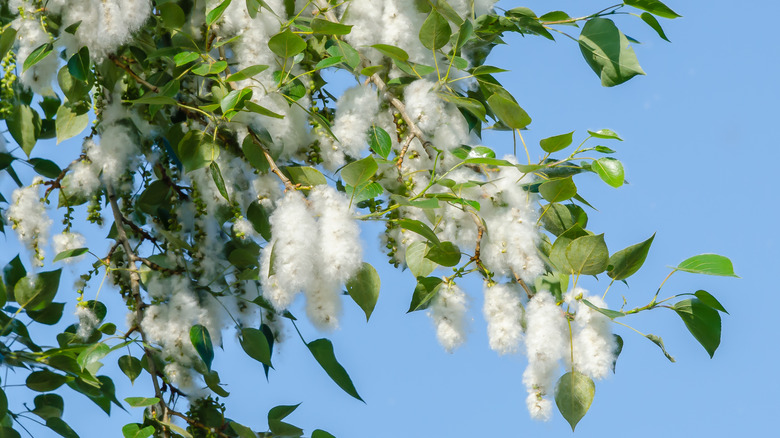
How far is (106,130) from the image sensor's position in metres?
1.27

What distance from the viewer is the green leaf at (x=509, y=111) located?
0.98 meters

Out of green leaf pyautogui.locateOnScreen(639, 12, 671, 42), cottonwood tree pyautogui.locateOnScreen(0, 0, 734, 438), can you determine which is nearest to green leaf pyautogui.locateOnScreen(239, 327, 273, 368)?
cottonwood tree pyautogui.locateOnScreen(0, 0, 734, 438)

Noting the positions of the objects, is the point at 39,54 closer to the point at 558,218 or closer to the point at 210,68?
the point at 210,68

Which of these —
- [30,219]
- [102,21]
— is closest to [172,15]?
[102,21]

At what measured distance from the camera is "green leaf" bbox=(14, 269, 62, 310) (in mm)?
1271

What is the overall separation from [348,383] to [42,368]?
538 mm

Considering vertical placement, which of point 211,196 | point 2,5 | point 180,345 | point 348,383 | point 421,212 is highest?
point 2,5

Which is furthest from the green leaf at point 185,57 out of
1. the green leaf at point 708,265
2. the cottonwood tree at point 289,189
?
the green leaf at point 708,265

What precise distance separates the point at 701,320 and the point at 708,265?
0.07 m

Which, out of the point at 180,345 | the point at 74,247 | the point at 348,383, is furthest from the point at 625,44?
the point at 74,247

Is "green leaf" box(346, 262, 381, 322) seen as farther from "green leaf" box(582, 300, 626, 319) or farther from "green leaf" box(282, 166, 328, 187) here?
"green leaf" box(582, 300, 626, 319)

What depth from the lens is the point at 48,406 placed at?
1.39m

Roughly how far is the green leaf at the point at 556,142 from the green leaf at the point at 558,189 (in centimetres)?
4

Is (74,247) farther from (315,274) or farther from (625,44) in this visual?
(625,44)
